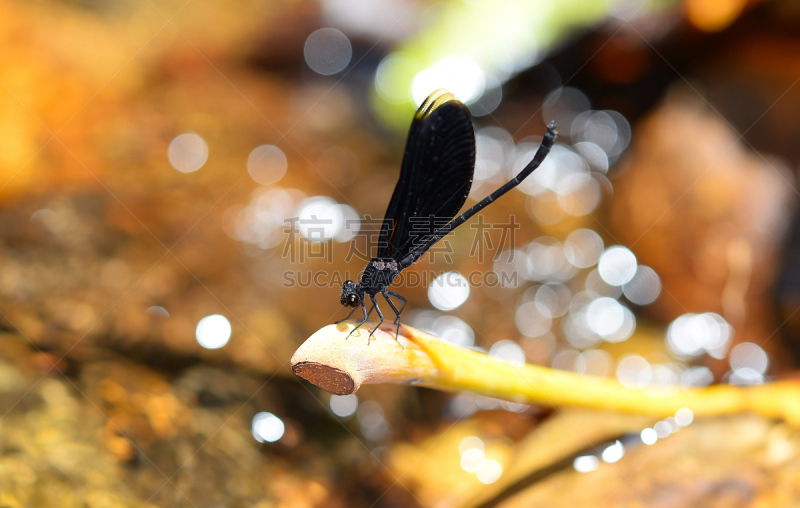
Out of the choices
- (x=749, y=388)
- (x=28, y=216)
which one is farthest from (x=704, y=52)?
(x=28, y=216)

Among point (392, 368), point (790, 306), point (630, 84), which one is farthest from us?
point (630, 84)

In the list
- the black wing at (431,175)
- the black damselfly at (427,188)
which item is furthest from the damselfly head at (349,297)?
the black wing at (431,175)

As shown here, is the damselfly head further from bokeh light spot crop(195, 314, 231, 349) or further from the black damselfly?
bokeh light spot crop(195, 314, 231, 349)

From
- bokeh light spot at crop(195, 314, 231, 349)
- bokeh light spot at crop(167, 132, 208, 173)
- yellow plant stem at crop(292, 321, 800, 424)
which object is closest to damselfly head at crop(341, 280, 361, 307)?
Answer: yellow plant stem at crop(292, 321, 800, 424)

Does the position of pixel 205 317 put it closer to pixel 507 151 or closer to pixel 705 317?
pixel 507 151

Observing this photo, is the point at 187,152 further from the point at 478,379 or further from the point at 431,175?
the point at 478,379

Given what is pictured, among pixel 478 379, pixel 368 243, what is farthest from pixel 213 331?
pixel 478 379

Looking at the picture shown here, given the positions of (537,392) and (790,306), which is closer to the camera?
(537,392)
